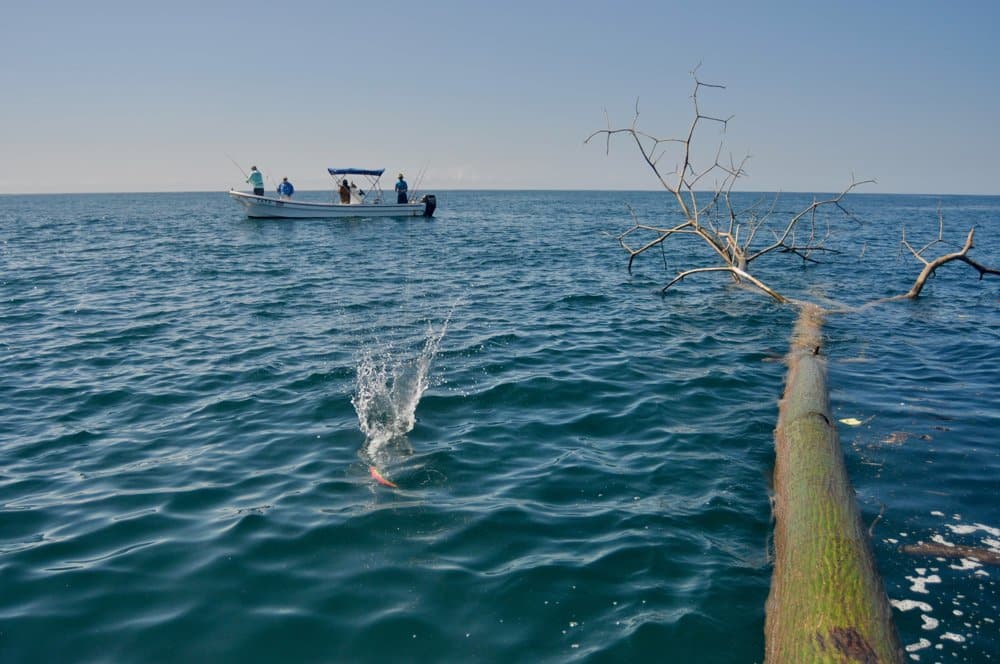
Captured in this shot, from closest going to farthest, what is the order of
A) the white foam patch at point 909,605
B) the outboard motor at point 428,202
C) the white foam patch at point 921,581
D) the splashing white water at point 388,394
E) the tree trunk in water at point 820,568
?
1. the tree trunk in water at point 820,568
2. the white foam patch at point 909,605
3. the white foam patch at point 921,581
4. the splashing white water at point 388,394
5. the outboard motor at point 428,202

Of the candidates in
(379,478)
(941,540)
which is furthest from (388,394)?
(941,540)

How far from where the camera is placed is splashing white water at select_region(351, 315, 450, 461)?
6828 millimetres

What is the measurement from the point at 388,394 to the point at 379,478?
225 centimetres

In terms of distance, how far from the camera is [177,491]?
574cm

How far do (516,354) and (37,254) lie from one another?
75.3 ft

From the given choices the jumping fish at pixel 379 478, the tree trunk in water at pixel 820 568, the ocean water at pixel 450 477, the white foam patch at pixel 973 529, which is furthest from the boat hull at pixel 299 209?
Answer: the white foam patch at pixel 973 529

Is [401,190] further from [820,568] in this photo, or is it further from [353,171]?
[820,568]

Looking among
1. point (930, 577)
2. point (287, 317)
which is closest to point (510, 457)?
point (930, 577)

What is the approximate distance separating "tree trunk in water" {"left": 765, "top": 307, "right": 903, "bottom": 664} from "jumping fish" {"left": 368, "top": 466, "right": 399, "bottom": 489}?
327 cm

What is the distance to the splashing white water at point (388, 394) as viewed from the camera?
269 inches

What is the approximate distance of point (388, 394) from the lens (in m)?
8.02

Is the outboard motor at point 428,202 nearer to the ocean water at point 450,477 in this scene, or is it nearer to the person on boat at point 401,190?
the person on boat at point 401,190

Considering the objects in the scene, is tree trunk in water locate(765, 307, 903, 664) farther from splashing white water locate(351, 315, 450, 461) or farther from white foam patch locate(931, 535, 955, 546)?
splashing white water locate(351, 315, 450, 461)

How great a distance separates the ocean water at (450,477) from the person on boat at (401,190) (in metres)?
28.1
